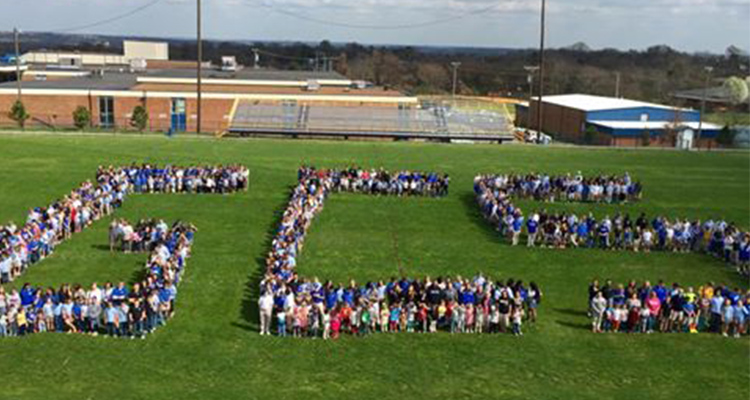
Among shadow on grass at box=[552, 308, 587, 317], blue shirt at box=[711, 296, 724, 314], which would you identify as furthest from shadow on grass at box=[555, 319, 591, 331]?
blue shirt at box=[711, 296, 724, 314]

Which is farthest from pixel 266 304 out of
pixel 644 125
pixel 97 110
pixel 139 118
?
pixel 644 125

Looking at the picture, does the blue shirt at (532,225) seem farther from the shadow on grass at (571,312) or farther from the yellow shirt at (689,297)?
the yellow shirt at (689,297)

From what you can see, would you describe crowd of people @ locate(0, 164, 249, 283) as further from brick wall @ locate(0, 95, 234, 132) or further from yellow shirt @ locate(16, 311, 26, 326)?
brick wall @ locate(0, 95, 234, 132)

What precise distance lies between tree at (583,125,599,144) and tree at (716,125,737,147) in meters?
9.05

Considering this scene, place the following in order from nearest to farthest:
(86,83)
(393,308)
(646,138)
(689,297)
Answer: (393,308) < (689,297) < (646,138) < (86,83)

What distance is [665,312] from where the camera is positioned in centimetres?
2061

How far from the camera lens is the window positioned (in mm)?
57156

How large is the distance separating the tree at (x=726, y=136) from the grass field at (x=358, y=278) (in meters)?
16.2

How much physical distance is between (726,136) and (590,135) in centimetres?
996

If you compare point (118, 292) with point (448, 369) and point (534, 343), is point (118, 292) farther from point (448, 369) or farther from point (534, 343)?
point (534, 343)

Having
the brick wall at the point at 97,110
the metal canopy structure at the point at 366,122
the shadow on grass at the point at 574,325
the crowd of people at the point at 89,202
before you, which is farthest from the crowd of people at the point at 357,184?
the brick wall at the point at 97,110

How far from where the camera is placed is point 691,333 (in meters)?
20.5

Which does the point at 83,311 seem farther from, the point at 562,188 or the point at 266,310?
the point at 562,188

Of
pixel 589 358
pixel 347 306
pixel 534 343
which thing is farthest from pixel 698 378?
pixel 347 306
